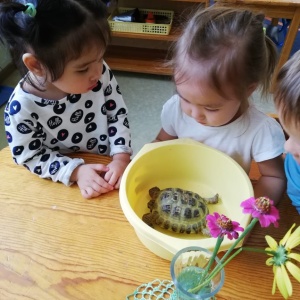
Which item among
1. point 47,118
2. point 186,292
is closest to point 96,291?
point 186,292

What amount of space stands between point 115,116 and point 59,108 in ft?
0.55

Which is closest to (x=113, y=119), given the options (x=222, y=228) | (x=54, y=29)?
(x=54, y=29)

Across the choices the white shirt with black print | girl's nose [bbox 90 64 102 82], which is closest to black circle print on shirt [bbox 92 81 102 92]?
the white shirt with black print

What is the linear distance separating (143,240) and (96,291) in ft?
0.38

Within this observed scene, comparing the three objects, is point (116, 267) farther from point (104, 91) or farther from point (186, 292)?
point (104, 91)

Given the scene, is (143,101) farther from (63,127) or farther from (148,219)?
(148,219)

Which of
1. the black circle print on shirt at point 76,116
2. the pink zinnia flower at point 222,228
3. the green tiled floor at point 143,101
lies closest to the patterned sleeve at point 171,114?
the black circle print on shirt at point 76,116

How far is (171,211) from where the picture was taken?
0.70 m

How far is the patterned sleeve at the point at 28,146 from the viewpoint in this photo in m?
0.74

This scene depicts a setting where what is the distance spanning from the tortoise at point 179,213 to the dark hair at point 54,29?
352 mm

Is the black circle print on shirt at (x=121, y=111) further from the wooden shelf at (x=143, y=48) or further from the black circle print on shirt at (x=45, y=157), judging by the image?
the wooden shelf at (x=143, y=48)

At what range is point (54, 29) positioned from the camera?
627 mm

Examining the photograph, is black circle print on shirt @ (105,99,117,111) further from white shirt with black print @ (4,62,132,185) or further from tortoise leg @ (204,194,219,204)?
tortoise leg @ (204,194,219,204)

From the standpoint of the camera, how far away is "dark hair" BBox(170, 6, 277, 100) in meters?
0.61
